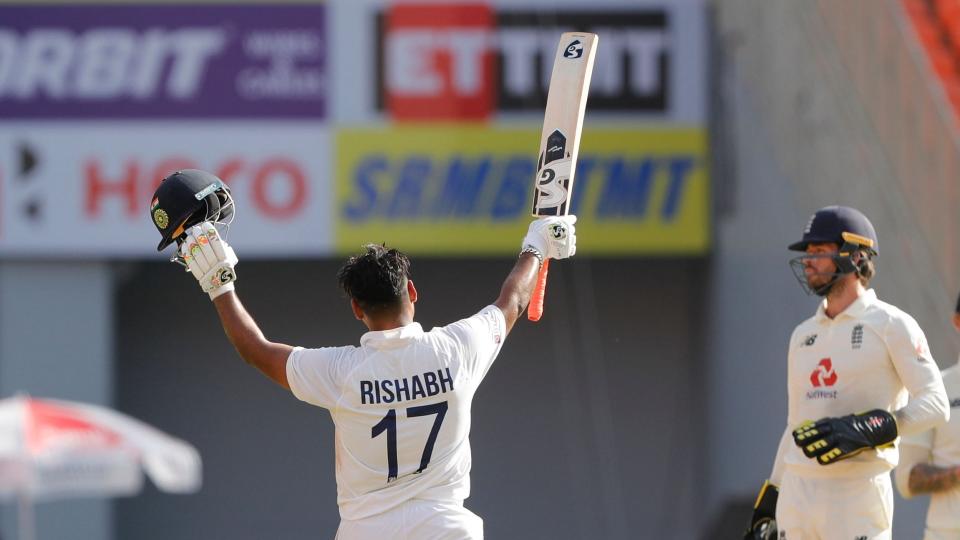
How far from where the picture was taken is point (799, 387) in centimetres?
595

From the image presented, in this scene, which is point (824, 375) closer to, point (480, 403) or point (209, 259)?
point (209, 259)

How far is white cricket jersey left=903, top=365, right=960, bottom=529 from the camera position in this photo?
6.44 meters

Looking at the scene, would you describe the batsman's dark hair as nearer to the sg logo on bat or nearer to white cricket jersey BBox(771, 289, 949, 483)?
the sg logo on bat

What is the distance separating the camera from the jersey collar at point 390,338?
4629mm

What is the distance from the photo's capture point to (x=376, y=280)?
15.3ft

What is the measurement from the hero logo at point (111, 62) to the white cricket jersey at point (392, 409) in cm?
908

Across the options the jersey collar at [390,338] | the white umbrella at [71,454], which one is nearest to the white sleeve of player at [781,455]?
the jersey collar at [390,338]

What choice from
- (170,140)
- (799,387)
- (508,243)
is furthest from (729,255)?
(799,387)

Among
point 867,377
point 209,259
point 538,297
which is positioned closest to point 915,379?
point 867,377

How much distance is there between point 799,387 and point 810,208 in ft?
16.3

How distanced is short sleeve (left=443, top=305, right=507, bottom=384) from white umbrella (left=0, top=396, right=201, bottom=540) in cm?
507

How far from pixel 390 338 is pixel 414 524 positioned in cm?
56

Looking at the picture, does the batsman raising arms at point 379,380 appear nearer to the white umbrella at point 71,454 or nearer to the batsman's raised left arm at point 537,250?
the batsman's raised left arm at point 537,250

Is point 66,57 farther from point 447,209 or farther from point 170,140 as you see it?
point 447,209
